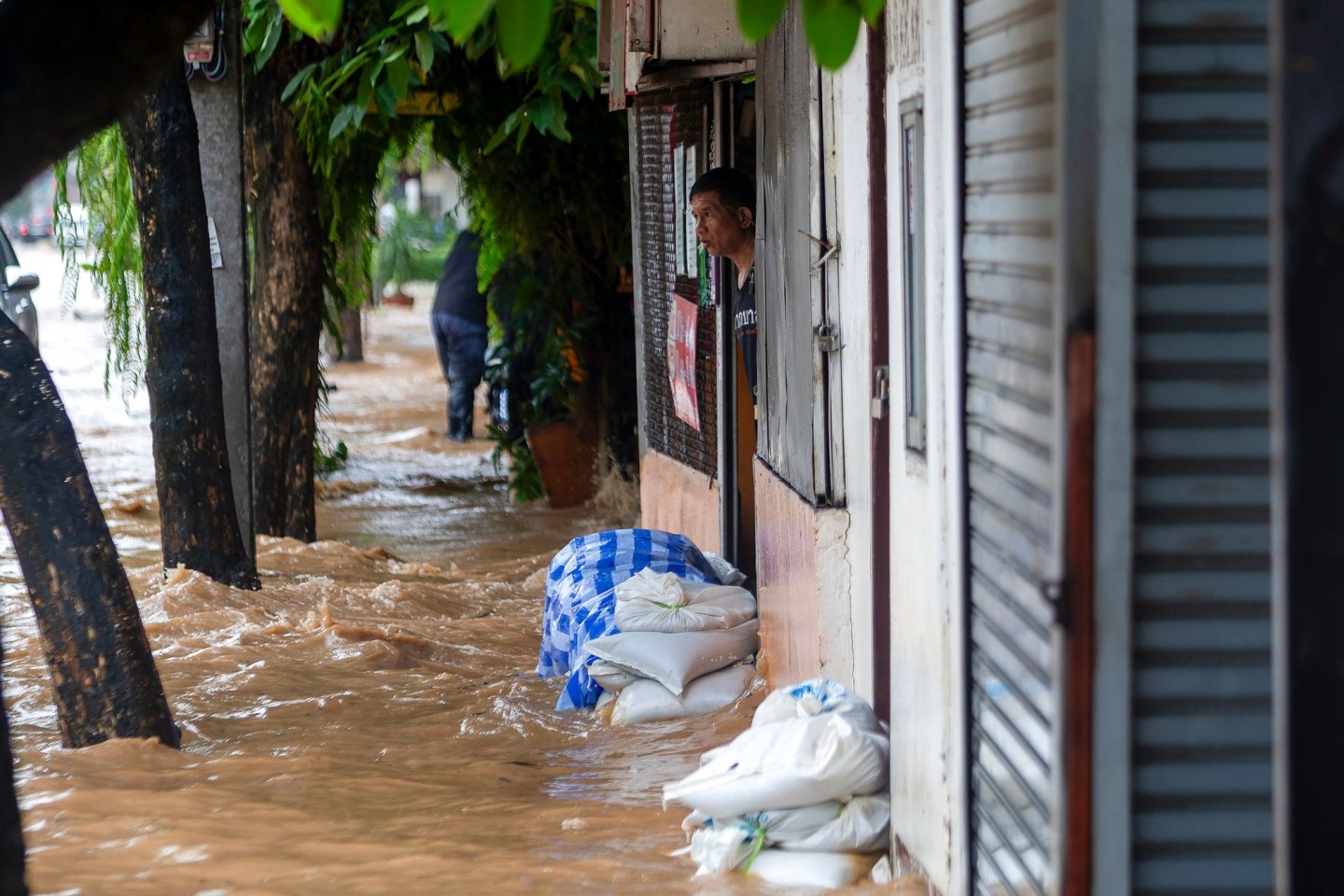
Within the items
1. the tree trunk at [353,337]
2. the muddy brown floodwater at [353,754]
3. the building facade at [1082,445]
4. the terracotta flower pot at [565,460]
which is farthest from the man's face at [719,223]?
the tree trunk at [353,337]

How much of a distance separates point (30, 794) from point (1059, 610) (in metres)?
2.99

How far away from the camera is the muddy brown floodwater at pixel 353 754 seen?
3518 millimetres

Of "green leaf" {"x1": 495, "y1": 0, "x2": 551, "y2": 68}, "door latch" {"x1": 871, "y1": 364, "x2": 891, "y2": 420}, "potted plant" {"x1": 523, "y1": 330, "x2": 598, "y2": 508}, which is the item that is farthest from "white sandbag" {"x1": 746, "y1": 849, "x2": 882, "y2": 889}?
"potted plant" {"x1": 523, "y1": 330, "x2": 598, "y2": 508}

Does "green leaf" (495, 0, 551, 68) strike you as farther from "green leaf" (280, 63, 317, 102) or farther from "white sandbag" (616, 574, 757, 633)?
"green leaf" (280, 63, 317, 102)

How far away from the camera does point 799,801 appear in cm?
339

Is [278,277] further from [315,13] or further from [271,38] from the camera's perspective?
[315,13]

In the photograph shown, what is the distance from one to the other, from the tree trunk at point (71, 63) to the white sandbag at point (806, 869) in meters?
2.12

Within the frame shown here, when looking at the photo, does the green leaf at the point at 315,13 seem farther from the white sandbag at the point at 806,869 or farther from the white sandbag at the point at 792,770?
the white sandbag at the point at 806,869

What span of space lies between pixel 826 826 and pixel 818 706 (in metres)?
0.29

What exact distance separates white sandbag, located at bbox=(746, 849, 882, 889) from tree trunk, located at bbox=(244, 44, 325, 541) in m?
5.87

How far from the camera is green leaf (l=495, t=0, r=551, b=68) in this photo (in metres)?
2.03

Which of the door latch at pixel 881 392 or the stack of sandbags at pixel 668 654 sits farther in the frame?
the stack of sandbags at pixel 668 654

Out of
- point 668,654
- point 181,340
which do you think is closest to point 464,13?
point 668,654

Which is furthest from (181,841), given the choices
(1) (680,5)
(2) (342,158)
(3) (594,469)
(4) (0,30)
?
(3) (594,469)
